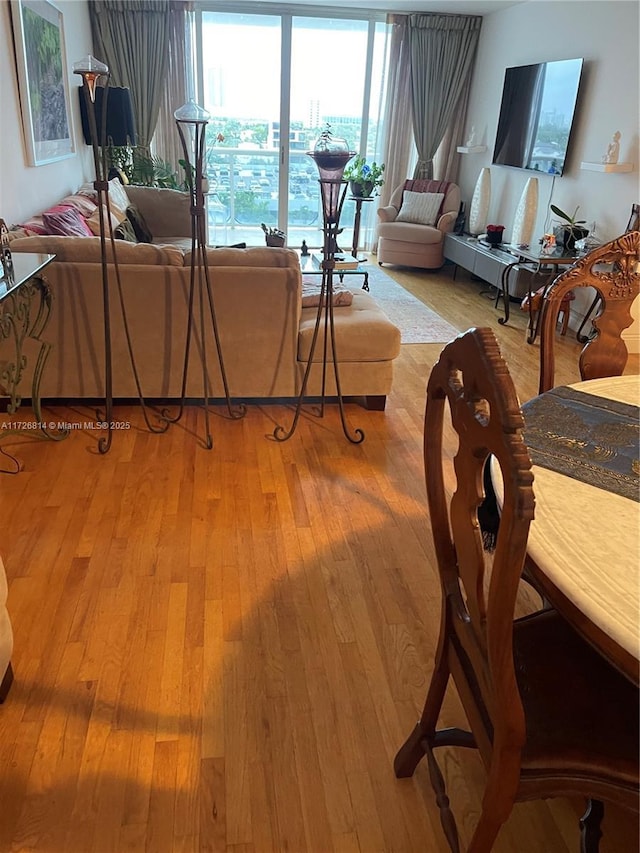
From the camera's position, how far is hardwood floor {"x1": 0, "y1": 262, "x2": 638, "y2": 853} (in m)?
1.33

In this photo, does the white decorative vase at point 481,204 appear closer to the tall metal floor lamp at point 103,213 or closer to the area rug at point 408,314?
the area rug at point 408,314

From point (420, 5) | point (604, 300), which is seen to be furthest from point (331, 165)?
point (420, 5)

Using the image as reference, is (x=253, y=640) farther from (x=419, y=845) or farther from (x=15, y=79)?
(x=15, y=79)

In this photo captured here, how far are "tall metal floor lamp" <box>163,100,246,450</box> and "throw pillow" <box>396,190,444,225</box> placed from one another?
4150mm

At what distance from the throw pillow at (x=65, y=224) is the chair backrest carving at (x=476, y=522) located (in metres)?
2.90

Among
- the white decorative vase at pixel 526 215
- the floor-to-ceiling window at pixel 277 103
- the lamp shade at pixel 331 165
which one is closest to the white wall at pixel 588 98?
the white decorative vase at pixel 526 215

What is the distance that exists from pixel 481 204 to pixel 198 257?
4185 millimetres

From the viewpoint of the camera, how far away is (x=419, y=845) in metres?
1.29

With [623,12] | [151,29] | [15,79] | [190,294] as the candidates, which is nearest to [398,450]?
[190,294]

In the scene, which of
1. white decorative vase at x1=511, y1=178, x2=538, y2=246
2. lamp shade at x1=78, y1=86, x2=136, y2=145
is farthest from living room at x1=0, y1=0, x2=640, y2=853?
lamp shade at x1=78, y1=86, x2=136, y2=145

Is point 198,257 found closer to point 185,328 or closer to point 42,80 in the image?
point 185,328

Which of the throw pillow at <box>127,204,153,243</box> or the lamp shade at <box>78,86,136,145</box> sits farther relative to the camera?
the lamp shade at <box>78,86,136,145</box>

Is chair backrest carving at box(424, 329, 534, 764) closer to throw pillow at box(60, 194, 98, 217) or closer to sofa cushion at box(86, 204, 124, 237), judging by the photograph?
sofa cushion at box(86, 204, 124, 237)

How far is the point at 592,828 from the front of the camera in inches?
48.6
